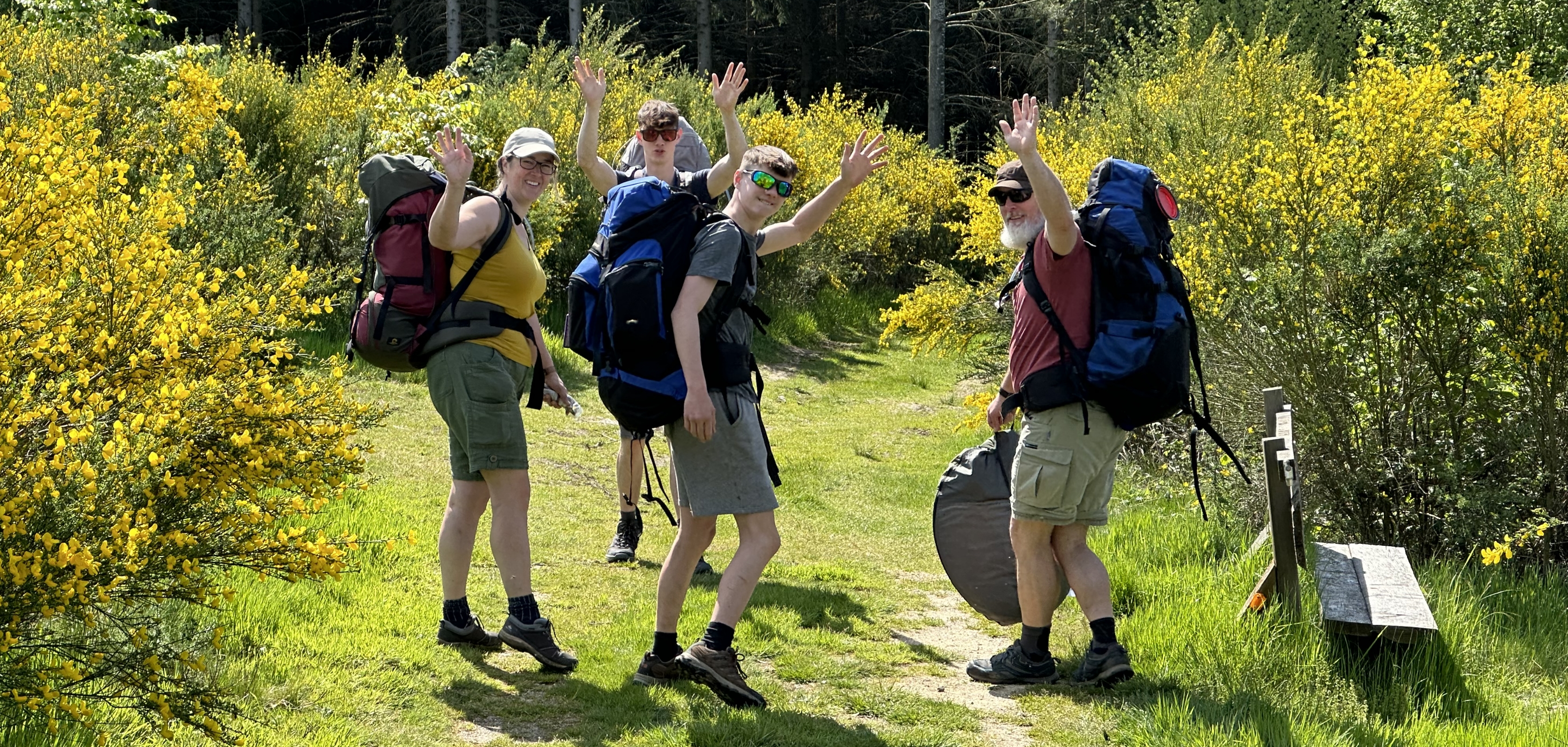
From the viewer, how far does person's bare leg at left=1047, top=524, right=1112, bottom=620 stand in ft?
14.3

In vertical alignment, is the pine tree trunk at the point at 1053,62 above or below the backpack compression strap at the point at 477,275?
above

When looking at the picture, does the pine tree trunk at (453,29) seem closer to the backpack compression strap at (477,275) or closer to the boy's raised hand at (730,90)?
the boy's raised hand at (730,90)

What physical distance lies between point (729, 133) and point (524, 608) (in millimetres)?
2032

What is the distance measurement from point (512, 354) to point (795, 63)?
2991cm

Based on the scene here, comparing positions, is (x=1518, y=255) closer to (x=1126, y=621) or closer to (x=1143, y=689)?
(x=1126, y=621)

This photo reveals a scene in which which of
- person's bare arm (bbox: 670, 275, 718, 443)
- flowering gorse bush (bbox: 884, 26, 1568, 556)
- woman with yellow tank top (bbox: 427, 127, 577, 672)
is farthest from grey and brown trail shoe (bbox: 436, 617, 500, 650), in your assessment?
flowering gorse bush (bbox: 884, 26, 1568, 556)

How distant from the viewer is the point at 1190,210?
833cm

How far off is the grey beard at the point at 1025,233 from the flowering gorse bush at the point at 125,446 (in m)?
2.14

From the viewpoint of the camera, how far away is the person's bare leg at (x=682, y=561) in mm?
4195

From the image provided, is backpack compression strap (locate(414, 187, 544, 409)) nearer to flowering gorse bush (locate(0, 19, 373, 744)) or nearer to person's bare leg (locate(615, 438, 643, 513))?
flowering gorse bush (locate(0, 19, 373, 744))

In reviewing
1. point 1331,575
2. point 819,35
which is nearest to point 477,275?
point 1331,575

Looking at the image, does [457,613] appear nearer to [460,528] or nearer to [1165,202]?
[460,528]

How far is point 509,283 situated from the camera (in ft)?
14.6

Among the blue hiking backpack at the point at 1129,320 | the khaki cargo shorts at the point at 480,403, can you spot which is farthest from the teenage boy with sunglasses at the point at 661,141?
the blue hiking backpack at the point at 1129,320
